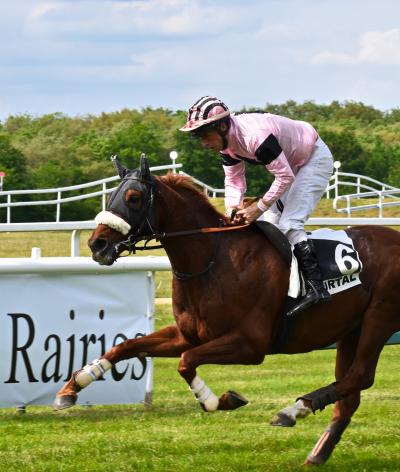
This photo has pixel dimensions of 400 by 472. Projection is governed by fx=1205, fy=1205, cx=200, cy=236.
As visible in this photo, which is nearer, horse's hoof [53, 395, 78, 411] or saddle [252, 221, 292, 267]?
horse's hoof [53, 395, 78, 411]

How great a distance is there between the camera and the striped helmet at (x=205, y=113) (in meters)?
6.68

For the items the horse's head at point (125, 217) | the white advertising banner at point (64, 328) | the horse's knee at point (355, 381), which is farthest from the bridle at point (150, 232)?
the white advertising banner at point (64, 328)

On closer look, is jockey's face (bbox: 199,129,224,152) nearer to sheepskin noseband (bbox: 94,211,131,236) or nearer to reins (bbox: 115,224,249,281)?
reins (bbox: 115,224,249,281)

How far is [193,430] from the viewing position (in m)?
7.82

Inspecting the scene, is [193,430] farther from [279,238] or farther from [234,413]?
[279,238]

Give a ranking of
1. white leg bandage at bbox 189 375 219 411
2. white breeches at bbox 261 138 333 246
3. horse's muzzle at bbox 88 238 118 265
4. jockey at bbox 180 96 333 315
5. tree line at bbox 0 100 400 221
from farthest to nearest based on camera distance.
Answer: tree line at bbox 0 100 400 221 → white breeches at bbox 261 138 333 246 → jockey at bbox 180 96 333 315 → white leg bandage at bbox 189 375 219 411 → horse's muzzle at bbox 88 238 118 265

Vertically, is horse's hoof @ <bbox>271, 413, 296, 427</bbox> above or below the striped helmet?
below

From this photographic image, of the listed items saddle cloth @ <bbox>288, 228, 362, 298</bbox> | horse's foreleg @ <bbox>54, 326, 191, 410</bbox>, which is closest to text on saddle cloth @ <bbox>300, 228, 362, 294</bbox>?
saddle cloth @ <bbox>288, 228, 362, 298</bbox>

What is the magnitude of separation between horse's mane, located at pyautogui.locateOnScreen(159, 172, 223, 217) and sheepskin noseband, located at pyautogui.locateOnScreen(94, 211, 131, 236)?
0.54m

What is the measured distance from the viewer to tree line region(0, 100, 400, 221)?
30062mm

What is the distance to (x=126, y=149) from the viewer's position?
33.5 m

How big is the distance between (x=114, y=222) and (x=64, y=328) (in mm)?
2325

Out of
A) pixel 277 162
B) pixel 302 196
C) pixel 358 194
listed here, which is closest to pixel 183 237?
pixel 277 162

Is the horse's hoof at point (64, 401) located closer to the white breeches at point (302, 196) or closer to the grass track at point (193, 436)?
the grass track at point (193, 436)
